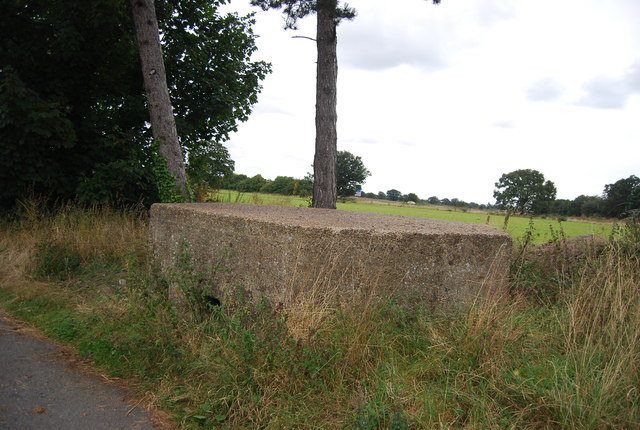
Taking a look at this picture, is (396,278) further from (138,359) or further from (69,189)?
(69,189)

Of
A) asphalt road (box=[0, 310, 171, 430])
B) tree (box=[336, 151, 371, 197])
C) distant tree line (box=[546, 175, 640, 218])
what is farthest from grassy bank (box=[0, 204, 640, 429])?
tree (box=[336, 151, 371, 197])

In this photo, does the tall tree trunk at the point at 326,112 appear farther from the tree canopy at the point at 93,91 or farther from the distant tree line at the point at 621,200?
the distant tree line at the point at 621,200

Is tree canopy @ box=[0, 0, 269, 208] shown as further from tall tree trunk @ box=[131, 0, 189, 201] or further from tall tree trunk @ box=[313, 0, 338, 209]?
tall tree trunk @ box=[313, 0, 338, 209]

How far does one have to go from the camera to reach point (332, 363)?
3.19 metres

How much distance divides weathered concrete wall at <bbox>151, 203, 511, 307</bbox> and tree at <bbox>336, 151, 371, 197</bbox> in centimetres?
5718

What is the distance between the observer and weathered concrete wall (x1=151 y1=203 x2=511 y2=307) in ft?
12.3

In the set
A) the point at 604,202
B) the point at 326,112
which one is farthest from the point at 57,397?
the point at 604,202

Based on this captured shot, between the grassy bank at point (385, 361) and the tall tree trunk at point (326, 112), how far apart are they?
4.47m

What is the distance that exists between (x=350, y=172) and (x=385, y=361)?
6264 cm

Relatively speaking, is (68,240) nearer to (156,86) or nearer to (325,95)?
(156,86)

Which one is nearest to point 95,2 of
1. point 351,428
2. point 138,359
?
point 138,359

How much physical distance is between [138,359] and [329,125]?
5.67 m

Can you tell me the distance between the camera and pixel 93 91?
1091 cm

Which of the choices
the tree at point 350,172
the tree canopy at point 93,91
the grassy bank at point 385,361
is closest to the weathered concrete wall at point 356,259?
the grassy bank at point 385,361
